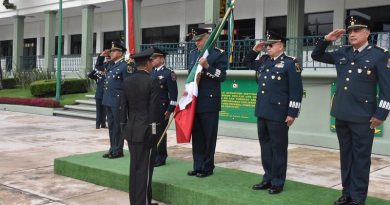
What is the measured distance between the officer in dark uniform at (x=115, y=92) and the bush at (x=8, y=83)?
1783 centimetres

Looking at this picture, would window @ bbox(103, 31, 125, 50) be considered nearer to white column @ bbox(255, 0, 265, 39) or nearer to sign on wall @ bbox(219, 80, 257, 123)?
white column @ bbox(255, 0, 265, 39)

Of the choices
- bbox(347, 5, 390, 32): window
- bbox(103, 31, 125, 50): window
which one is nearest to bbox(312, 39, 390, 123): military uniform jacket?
bbox(347, 5, 390, 32): window

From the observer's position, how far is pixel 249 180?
5375 millimetres

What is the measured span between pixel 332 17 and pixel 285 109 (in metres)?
11.0

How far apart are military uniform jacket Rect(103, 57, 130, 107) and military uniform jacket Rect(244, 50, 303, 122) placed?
2579mm

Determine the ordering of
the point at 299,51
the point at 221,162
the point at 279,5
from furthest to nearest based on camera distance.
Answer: the point at 279,5
the point at 299,51
the point at 221,162

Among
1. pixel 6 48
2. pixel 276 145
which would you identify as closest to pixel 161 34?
pixel 6 48

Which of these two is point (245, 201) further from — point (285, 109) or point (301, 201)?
point (285, 109)

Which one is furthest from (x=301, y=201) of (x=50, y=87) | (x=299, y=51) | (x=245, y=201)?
(x=50, y=87)

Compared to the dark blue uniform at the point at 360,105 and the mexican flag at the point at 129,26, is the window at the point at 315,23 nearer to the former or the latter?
the mexican flag at the point at 129,26

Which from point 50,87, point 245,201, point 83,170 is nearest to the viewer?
point 245,201

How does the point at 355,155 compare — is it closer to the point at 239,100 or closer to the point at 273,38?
the point at 273,38

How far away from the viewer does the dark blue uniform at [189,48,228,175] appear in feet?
17.6

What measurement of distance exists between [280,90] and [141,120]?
1.47 meters
